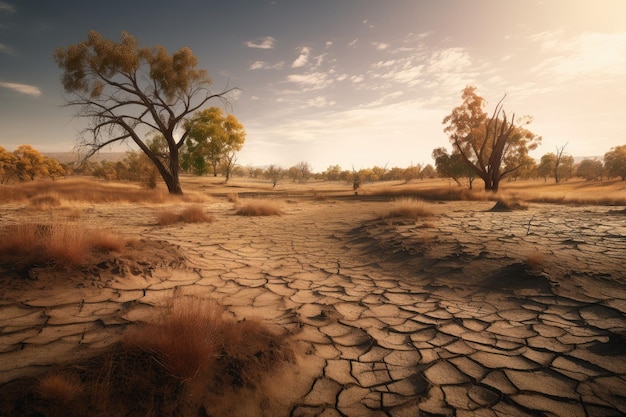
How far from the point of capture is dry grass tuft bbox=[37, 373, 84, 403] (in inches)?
52.1

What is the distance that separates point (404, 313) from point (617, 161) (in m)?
47.3

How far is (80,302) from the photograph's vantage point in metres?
2.72

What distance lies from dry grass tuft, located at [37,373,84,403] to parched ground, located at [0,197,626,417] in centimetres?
50

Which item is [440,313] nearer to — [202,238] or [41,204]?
[202,238]

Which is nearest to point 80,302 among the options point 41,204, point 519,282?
point 519,282

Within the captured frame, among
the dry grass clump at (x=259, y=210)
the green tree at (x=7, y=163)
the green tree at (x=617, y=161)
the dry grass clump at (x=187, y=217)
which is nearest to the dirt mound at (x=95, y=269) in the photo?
the dry grass clump at (x=187, y=217)

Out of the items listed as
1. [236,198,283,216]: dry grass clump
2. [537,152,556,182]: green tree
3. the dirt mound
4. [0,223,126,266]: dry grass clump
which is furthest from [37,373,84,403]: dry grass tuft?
[537,152,556,182]: green tree

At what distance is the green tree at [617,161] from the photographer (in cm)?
3306

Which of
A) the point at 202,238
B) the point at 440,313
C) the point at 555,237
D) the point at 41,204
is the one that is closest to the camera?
the point at 440,313

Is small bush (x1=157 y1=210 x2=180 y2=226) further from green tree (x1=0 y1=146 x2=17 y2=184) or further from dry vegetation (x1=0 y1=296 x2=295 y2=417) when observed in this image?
green tree (x1=0 y1=146 x2=17 y2=184)

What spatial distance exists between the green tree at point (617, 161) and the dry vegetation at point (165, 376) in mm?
48490

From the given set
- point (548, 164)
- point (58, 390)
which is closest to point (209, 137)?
point (58, 390)

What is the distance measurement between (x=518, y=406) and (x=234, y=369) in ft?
5.64

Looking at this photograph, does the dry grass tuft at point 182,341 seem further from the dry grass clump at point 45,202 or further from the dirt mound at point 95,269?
the dry grass clump at point 45,202
